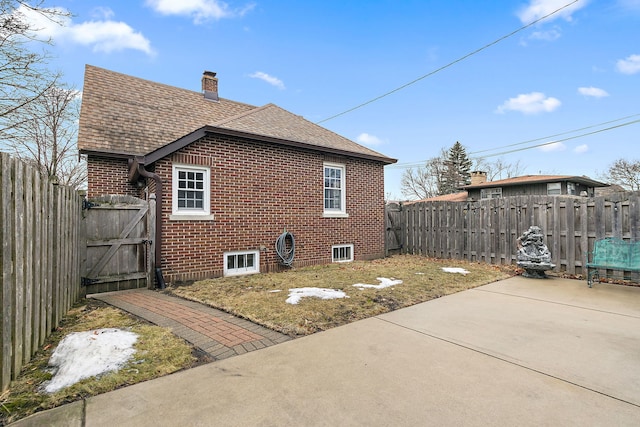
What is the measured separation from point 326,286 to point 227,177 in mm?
3665

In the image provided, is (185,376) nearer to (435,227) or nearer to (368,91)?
(435,227)

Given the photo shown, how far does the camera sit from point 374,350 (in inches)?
129

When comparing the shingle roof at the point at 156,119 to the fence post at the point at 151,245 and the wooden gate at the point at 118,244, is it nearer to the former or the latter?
the fence post at the point at 151,245

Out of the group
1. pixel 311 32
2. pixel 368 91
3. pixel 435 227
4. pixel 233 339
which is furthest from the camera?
pixel 368 91

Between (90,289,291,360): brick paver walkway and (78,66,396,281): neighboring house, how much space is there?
1498 mm

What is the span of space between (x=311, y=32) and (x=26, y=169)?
1290cm

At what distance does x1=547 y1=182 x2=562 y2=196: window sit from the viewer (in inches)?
813

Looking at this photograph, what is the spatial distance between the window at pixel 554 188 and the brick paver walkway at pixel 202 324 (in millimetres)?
23512

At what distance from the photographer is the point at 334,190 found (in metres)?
9.98

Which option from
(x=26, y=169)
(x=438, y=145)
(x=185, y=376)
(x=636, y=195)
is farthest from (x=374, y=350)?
(x=438, y=145)

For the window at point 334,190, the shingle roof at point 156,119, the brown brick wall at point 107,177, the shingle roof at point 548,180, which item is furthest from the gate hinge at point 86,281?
the shingle roof at point 548,180

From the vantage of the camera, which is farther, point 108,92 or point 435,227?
point 435,227

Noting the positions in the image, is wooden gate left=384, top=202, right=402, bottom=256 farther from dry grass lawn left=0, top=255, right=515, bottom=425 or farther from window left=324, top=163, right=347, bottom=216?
dry grass lawn left=0, top=255, right=515, bottom=425

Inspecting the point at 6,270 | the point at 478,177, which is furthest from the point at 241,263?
the point at 478,177
